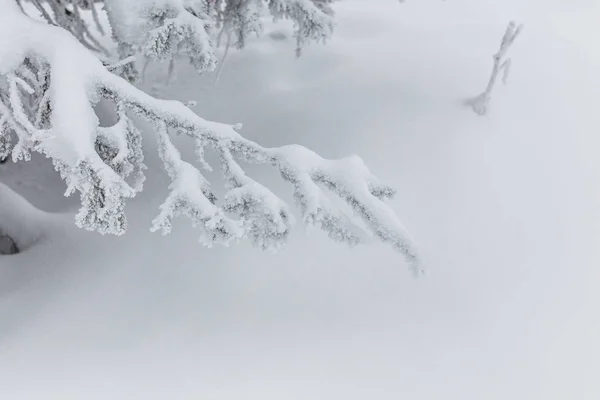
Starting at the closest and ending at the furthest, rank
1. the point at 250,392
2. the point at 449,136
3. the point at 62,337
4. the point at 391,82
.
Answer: the point at 250,392, the point at 62,337, the point at 449,136, the point at 391,82

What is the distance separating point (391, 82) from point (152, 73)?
3220 millimetres

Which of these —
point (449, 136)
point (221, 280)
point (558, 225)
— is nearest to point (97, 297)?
point (221, 280)

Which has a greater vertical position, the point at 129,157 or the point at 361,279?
the point at 361,279

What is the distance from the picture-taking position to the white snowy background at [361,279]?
3.25 metres

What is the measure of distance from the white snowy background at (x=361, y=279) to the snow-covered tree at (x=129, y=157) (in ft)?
1.07

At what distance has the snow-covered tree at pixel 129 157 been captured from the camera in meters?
2.30

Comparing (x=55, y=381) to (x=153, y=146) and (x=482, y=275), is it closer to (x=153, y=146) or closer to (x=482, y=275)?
(x=153, y=146)

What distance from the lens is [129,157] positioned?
8.46 feet

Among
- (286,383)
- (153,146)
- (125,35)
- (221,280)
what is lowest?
(286,383)

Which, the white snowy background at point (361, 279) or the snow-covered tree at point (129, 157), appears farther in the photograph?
the white snowy background at point (361, 279)

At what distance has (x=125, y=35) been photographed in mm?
3580

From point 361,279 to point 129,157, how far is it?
2142mm

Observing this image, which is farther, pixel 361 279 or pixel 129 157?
pixel 361 279

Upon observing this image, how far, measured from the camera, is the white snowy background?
10.6ft
